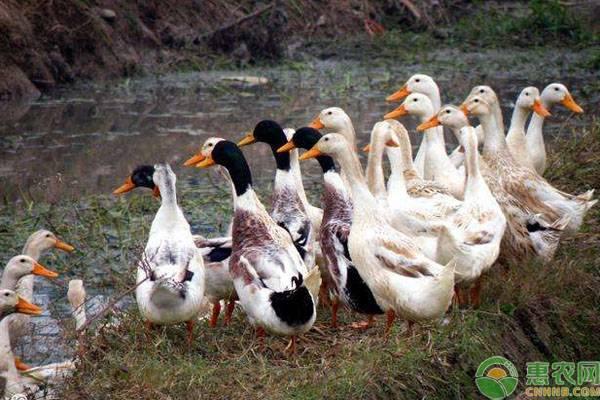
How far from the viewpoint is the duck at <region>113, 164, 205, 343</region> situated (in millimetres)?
6355

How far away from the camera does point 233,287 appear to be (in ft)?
23.7

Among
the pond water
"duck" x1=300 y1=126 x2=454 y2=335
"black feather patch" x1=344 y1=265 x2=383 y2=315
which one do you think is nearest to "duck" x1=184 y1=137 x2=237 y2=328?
"black feather patch" x1=344 y1=265 x2=383 y2=315

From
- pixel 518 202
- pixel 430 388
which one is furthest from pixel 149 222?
pixel 430 388

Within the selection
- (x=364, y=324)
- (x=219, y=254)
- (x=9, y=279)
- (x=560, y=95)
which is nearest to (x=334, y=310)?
(x=364, y=324)

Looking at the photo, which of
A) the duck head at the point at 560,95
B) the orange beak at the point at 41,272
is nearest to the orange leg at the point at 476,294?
the orange beak at the point at 41,272

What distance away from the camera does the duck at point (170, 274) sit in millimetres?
6355

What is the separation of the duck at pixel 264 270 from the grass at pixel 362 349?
0.22m

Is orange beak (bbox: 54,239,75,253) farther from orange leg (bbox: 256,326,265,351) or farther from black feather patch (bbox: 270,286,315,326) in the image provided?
black feather patch (bbox: 270,286,315,326)

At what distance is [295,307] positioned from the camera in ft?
20.3

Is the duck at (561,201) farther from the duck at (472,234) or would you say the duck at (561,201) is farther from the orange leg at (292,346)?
the orange leg at (292,346)

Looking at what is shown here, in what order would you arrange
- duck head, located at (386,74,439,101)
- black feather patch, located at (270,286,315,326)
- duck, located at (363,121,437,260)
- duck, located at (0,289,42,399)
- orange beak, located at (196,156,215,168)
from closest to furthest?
black feather patch, located at (270,286,315,326)
duck, located at (0,289,42,399)
duck, located at (363,121,437,260)
orange beak, located at (196,156,215,168)
duck head, located at (386,74,439,101)

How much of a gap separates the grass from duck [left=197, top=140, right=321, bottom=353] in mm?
223

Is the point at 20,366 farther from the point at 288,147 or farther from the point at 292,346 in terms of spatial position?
the point at 288,147

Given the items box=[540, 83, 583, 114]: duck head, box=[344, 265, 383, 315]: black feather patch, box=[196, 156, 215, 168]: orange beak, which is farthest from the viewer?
box=[540, 83, 583, 114]: duck head
